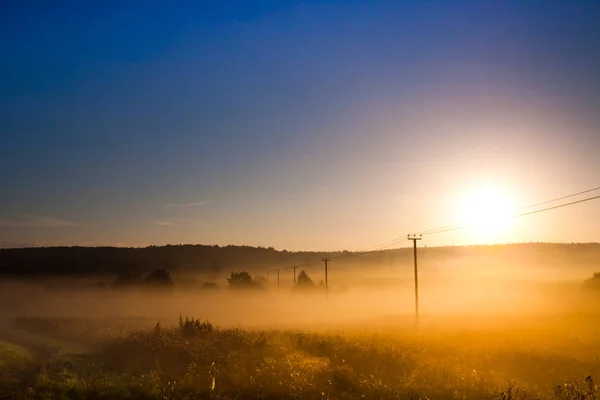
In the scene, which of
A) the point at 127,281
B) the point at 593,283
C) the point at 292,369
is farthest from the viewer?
the point at 127,281

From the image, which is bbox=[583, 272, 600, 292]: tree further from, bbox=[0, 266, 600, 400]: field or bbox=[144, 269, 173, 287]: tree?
bbox=[144, 269, 173, 287]: tree

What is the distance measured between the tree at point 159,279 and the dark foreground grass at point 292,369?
74933 mm

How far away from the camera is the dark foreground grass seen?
20.0 m

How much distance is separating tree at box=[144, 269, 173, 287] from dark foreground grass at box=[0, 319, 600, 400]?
74.9 meters

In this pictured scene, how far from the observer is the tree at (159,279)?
110 m

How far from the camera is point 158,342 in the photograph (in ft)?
94.6

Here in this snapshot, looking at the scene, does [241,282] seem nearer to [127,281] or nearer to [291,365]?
[127,281]

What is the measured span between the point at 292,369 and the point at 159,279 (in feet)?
302

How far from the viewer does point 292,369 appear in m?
23.3

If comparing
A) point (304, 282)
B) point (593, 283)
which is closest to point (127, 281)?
point (304, 282)

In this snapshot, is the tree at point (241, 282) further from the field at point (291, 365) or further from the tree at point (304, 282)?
the field at point (291, 365)

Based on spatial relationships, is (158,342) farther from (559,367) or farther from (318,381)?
(559,367)

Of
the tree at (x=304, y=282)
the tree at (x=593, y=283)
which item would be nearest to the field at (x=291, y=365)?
the tree at (x=593, y=283)

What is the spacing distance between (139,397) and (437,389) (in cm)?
1151
